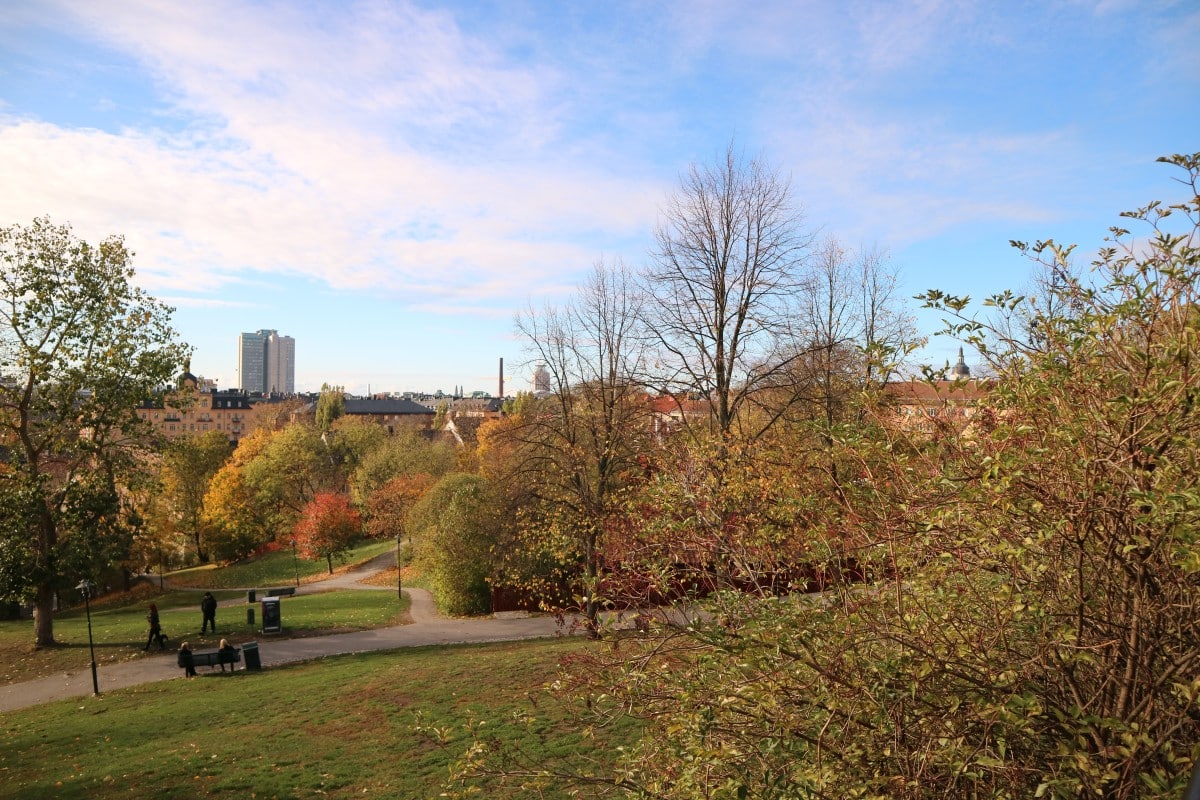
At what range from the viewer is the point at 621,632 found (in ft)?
16.7

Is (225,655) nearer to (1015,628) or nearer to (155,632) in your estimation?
(155,632)

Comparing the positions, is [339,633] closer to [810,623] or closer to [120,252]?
[120,252]

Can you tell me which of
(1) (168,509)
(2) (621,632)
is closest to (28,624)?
(1) (168,509)

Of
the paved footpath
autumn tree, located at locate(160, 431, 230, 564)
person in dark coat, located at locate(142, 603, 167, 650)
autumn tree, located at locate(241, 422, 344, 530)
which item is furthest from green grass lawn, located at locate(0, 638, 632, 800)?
autumn tree, located at locate(241, 422, 344, 530)

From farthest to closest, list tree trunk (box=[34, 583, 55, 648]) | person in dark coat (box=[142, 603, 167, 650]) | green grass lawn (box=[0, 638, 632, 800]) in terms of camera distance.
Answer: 1. tree trunk (box=[34, 583, 55, 648])
2. person in dark coat (box=[142, 603, 167, 650])
3. green grass lawn (box=[0, 638, 632, 800])

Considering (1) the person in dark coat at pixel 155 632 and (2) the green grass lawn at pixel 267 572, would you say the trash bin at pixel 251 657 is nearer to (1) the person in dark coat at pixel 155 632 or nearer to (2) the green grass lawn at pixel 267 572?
(1) the person in dark coat at pixel 155 632

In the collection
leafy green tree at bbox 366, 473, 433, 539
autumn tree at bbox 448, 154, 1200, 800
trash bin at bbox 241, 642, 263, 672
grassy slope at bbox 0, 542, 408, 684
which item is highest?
autumn tree at bbox 448, 154, 1200, 800

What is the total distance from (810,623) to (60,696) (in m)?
19.2

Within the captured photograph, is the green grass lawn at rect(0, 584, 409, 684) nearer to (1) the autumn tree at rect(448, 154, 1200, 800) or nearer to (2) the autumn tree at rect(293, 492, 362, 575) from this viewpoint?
(2) the autumn tree at rect(293, 492, 362, 575)

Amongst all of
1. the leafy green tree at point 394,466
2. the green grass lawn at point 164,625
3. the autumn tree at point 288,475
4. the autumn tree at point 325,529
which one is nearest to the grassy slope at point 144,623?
the green grass lawn at point 164,625

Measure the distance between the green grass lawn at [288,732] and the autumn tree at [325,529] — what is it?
25.6 m

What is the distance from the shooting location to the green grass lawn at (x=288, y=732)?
1004cm

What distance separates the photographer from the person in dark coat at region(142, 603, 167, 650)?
20.2 m

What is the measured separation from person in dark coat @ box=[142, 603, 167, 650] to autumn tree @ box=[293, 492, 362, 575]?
20595mm
